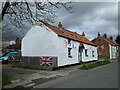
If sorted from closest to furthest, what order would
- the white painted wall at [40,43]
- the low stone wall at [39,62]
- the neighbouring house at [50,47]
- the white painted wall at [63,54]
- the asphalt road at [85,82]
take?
1. the asphalt road at [85,82]
2. the low stone wall at [39,62]
3. the neighbouring house at [50,47]
4. the white painted wall at [63,54]
5. the white painted wall at [40,43]

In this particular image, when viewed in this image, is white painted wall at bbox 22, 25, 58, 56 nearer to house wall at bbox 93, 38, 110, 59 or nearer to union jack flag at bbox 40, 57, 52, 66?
union jack flag at bbox 40, 57, 52, 66

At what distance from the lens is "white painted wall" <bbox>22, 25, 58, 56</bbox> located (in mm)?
15155

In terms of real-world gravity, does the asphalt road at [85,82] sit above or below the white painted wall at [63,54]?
below

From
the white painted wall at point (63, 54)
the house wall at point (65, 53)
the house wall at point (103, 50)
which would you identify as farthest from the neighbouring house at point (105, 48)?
the white painted wall at point (63, 54)

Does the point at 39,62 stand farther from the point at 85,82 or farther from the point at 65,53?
the point at 85,82

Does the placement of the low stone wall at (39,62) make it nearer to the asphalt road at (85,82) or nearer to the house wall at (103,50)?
the asphalt road at (85,82)

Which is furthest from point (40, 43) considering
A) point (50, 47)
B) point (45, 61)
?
point (45, 61)

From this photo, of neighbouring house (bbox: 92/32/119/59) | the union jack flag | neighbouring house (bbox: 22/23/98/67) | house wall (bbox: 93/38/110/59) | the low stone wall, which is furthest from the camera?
house wall (bbox: 93/38/110/59)

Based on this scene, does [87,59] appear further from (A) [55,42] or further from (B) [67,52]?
(A) [55,42]

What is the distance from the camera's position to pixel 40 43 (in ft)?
53.5

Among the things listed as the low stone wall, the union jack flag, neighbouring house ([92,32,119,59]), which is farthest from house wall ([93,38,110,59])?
the union jack flag

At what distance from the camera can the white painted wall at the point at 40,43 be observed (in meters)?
Result: 15.2

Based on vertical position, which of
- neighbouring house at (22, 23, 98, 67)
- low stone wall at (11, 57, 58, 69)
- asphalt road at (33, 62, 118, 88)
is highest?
neighbouring house at (22, 23, 98, 67)

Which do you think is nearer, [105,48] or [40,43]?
[40,43]
